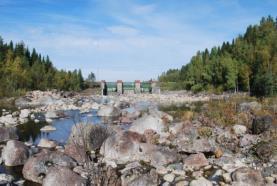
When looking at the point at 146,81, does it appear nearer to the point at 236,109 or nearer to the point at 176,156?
the point at 236,109

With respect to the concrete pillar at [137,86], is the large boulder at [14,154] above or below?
below

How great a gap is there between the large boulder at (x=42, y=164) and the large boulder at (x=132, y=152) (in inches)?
67.6

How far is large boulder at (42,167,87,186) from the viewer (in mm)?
11945

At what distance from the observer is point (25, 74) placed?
2958 inches

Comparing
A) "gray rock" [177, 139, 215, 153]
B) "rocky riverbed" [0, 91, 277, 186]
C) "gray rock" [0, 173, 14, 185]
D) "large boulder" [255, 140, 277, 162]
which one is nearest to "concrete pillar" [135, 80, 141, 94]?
"rocky riverbed" [0, 91, 277, 186]

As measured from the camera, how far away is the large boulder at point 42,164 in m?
13.8

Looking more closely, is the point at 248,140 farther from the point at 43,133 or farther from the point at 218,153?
the point at 43,133

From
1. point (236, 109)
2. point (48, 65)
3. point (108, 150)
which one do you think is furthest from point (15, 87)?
point (108, 150)

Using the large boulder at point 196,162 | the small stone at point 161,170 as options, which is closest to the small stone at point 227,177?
the large boulder at point 196,162

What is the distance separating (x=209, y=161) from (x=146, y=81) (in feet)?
382

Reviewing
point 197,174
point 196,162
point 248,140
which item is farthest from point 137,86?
point 197,174

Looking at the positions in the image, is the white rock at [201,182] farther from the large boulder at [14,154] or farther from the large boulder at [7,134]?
the large boulder at [7,134]

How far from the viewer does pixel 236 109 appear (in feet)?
90.1

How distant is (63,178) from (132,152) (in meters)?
4.74
